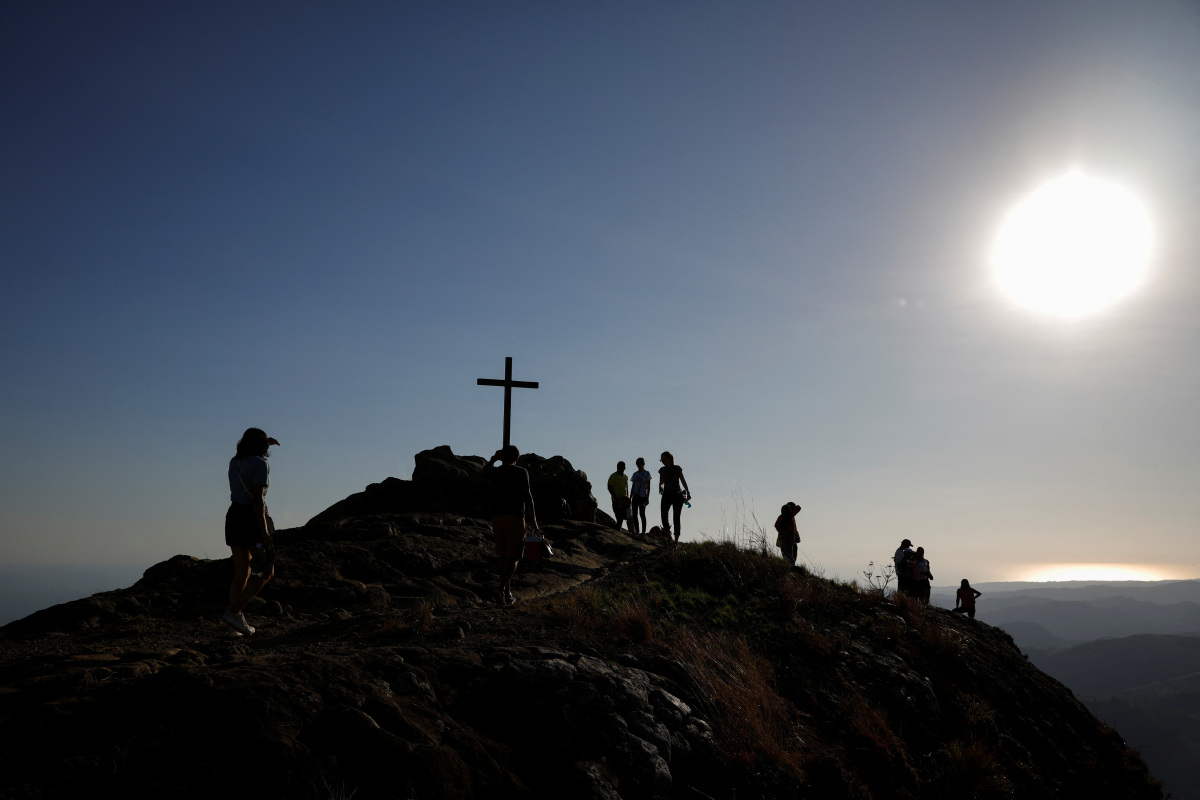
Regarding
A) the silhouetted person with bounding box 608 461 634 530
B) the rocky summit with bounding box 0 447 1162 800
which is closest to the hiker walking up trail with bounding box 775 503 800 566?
the rocky summit with bounding box 0 447 1162 800

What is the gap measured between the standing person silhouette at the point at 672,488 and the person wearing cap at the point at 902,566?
18.0ft

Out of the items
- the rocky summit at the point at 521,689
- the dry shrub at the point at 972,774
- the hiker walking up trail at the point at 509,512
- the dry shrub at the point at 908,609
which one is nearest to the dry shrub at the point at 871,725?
the rocky summit at the point at 521,689

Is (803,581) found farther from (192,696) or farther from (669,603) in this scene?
(192,696)

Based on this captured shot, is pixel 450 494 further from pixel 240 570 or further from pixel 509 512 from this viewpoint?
pixel 240 570

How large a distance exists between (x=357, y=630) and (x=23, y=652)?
335 cm

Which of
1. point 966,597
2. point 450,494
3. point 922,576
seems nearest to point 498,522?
point 450,494

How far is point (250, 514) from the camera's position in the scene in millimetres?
6523

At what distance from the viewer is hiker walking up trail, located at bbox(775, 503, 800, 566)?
15102 mm

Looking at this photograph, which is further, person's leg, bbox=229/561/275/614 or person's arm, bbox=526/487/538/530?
person's arm, bbox=526/487/538/530

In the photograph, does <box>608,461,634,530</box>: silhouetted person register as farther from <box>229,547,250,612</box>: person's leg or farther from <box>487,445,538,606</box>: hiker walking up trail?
<box>229,547,250,612</box>: person's leg

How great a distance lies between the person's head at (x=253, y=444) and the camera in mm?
6508

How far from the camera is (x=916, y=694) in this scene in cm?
855

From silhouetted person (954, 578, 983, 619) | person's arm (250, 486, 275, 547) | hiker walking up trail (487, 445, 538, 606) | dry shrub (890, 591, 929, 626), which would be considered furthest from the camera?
silhouetted person (954, 578, 983, 619)

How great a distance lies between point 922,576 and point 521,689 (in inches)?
537
